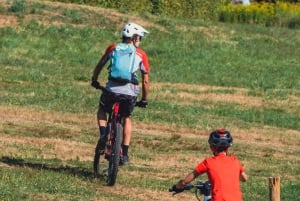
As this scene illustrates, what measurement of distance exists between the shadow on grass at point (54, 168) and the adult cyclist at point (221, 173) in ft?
13.6

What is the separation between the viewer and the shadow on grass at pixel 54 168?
12.5 m

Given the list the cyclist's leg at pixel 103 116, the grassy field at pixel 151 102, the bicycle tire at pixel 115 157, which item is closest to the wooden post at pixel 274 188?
the grassy field at pixel 151 102

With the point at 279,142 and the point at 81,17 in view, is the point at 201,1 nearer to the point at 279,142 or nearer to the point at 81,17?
the point at 81,17

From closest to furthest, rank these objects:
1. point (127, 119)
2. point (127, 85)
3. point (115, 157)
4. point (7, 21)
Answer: point (115, 157), point (127, 85), point (127, 119), point (7, 21)

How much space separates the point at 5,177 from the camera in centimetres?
1162

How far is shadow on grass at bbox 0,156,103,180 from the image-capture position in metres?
12.5

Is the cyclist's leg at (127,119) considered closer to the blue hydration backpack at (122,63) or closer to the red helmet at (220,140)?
the blue hydration backpack at (122,63)

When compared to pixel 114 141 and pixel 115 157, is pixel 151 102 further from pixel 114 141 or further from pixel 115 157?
pixel 115 157

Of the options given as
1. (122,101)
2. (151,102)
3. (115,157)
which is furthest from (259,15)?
(115,157)

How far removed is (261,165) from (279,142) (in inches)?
125

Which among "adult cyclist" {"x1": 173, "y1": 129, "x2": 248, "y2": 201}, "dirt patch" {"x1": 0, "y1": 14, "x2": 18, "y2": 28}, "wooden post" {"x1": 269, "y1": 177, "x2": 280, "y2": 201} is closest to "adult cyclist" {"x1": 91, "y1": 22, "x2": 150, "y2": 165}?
"adult cyclist" {"x1": 173, "y1": 129, "x2": 248, "y2": 201}

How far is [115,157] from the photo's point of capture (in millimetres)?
11891

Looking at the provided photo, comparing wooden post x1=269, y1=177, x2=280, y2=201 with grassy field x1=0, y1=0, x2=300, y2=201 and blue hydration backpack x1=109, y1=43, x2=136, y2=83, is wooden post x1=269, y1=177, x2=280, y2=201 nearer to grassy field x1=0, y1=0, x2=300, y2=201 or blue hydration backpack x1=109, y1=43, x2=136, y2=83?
grassy field x1=0, y1=0, x2=300, y2=201

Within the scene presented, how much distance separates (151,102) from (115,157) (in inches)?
369
